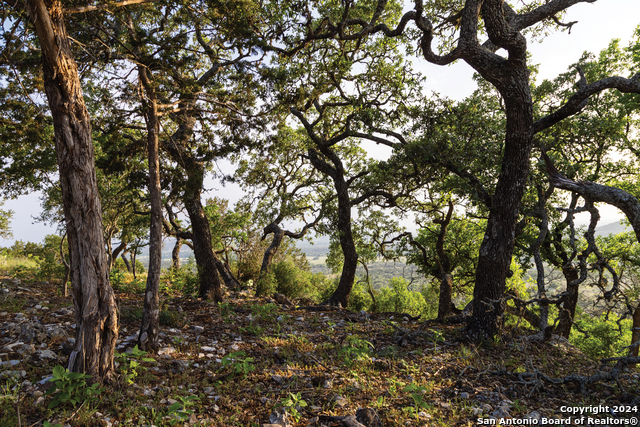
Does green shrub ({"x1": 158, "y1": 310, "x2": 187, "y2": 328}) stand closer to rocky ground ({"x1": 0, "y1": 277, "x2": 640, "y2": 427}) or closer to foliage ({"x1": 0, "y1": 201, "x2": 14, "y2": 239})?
rocky ground ({"x1": 0, "y1": 277, "x2": 640, "y2": 427})

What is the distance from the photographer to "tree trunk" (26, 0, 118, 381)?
3.86m

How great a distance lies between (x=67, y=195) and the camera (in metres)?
3.97

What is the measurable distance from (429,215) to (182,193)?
9.38 m

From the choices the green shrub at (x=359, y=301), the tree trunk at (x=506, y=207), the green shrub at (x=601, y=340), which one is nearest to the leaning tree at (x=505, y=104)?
the tree trunk at (x=506, y=207)

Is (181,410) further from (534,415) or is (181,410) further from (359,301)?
(359,301)

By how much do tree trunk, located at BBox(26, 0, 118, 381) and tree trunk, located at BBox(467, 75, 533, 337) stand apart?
7252mm

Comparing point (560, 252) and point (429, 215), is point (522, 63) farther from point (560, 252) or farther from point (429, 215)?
point (560, 252)

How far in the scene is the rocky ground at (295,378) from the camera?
3.59m

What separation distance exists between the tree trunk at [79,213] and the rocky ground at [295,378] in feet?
1.86

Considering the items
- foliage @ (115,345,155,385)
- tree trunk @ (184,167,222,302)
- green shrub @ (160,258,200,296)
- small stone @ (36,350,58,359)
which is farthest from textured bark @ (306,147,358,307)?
small stone @ (36,350,58,359)

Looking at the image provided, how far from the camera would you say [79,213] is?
155 inches

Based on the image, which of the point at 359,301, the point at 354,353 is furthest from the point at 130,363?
the point at 359,301

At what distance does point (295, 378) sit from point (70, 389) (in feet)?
9.25

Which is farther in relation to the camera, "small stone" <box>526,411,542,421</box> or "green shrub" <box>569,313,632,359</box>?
"green shrub" <box>569,313,632,359</box>
